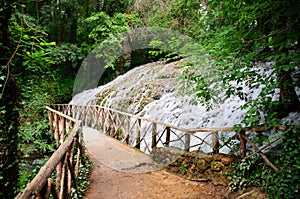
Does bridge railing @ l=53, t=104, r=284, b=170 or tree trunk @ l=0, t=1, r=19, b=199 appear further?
bridge railing @ l=53, t=104, r=284, b=170

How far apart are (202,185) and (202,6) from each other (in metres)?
4.75

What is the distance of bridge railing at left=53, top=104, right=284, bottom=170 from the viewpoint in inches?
152

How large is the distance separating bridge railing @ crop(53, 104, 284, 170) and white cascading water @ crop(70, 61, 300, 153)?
271mm

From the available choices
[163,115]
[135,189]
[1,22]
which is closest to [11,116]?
[1,22]

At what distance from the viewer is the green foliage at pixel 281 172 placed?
291 cm

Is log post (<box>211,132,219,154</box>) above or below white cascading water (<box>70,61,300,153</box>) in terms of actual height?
below

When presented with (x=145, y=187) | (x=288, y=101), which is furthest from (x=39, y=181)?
(x=288, y=101)

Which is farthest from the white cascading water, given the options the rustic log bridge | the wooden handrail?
the wooden handrail

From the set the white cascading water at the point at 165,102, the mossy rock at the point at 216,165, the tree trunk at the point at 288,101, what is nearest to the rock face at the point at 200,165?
the mossy rock at the point at 216,165

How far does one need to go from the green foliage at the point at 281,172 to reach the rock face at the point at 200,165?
0.39 metres

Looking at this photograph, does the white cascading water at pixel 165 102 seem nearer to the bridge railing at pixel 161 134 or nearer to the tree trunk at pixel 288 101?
the tree trunk at pixel 288 101

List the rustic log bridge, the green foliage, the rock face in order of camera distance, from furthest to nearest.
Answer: the rock face < the green foliage < the rustic log bridge

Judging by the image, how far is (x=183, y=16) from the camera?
27.2ft

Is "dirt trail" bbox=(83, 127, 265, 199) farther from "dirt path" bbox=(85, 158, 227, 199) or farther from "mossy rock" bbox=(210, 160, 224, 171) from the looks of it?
"mossy rock" bbox=(210, 160, 224, 171)
